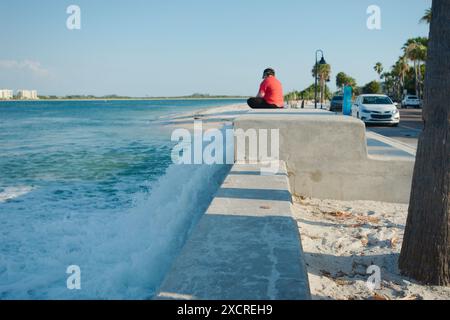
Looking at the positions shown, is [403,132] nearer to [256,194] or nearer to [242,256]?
[256,194]

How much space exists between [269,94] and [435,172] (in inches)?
280

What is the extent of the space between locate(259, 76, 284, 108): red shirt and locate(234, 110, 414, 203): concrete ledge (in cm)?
332

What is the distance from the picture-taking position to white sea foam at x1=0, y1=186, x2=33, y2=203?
1041 centimetres

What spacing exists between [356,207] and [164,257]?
10.7 feet

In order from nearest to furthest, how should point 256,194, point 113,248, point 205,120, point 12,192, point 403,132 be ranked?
point 256,194, point 113,248, point 12,192, point 403,132, point 205,120

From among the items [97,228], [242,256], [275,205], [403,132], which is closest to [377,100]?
[403,132]

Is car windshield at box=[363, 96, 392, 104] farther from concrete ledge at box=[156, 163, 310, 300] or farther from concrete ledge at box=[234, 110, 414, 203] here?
concrete ledge at box=[156, 163, 310, 300]

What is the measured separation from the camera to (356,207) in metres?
6.36

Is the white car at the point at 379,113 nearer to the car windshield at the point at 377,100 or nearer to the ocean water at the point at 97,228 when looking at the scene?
the car windshield at the point at 377,100

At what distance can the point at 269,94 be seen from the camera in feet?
33.8

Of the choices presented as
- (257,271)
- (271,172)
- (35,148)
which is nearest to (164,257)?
(271,172)

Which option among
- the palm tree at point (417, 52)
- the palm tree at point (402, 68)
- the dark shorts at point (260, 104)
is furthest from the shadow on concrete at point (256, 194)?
the palm tree at point (402, 68)

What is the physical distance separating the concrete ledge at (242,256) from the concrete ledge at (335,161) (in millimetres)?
2286

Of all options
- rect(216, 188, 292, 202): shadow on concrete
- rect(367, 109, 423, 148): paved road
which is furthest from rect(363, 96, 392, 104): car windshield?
rect(216, 188, 292, 202): shadow on concrete
